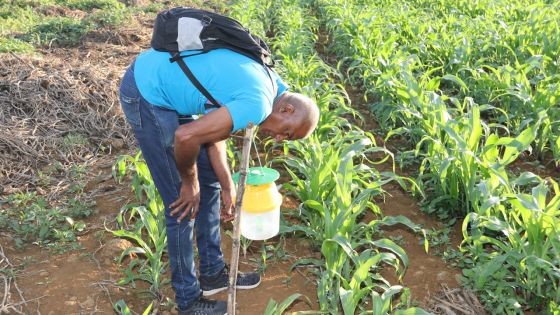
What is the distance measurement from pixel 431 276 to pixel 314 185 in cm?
73

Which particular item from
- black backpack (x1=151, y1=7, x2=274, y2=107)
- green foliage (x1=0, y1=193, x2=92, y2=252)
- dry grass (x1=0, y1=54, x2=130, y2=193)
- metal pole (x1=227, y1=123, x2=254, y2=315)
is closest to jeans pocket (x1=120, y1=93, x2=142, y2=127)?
black backpack (x1=151, y1=7, x2=274, y2=107)

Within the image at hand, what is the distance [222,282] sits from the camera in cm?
262

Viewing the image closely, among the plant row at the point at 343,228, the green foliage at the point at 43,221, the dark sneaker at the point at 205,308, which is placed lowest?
the green foliage at the point at 43,221

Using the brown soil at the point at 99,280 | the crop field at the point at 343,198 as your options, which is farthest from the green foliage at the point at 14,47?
the brown soil at the point at 99,280

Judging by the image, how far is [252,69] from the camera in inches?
72.9

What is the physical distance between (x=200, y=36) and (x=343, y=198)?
1.10m

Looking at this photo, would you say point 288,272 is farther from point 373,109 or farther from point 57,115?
point 57,115

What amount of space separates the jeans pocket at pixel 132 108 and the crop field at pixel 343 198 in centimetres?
66

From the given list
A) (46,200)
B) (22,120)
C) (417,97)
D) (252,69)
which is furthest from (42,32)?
(252,69)

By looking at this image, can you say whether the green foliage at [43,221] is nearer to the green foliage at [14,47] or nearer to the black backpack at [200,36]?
the black backpack at [200,36]

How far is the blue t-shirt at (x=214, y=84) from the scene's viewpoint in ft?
5.79

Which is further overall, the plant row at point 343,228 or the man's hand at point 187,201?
the plant row at point 343,228

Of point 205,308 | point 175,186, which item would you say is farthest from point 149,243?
point 175,186

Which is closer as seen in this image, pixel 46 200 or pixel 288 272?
pixel 288 272
